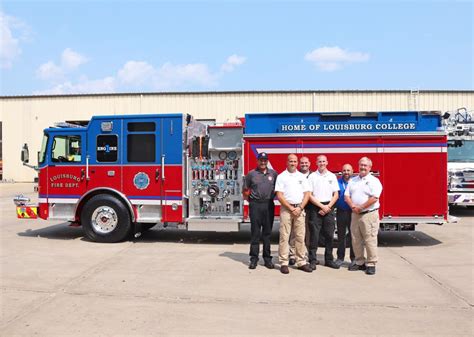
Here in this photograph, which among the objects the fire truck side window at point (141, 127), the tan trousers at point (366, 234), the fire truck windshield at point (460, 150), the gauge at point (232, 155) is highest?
the fire truck side window at point (141, 127)

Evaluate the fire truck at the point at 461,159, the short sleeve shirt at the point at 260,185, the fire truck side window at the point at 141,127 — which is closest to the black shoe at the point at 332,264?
the short sleeve shirt at the point at 260,185

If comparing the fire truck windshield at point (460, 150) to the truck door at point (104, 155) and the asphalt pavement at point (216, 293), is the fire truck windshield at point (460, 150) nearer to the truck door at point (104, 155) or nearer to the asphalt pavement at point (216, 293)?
the asphalt pavement at point (216, 293)

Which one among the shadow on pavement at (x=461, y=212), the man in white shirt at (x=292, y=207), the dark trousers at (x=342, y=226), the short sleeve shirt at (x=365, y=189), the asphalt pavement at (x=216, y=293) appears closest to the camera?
the asphalt pavement at (x=216, y=293)

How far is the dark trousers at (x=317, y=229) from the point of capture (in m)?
6.81

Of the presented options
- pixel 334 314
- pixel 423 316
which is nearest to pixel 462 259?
pixel 423 316

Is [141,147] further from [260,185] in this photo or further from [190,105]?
[190,105]

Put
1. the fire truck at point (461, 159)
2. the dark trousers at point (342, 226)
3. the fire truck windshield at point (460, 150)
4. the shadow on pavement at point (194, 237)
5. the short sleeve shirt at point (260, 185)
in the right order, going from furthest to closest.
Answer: the fire truck windshield at point (460, 150) < the fire truck at point (461, 159) < the shadow on pavement at point (194, 237) < the dark trousers at point (342, 226) < the short sleeve shirt at point (260, 185)

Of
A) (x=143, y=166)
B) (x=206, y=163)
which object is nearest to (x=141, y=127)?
(x=143, y=166)

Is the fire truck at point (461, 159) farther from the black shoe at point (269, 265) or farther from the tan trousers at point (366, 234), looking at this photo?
the black shoe at point (269, 265)

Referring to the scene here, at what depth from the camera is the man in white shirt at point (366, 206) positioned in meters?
6.41

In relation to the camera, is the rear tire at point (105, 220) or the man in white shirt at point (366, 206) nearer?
the man in white shirt at point (366, 206)

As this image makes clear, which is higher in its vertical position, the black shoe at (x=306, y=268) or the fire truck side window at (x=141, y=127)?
the fire truck side window at (x=141, y=127)

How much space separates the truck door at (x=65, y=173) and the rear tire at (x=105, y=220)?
0.37m

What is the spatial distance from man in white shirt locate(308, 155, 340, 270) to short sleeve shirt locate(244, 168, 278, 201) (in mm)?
592
